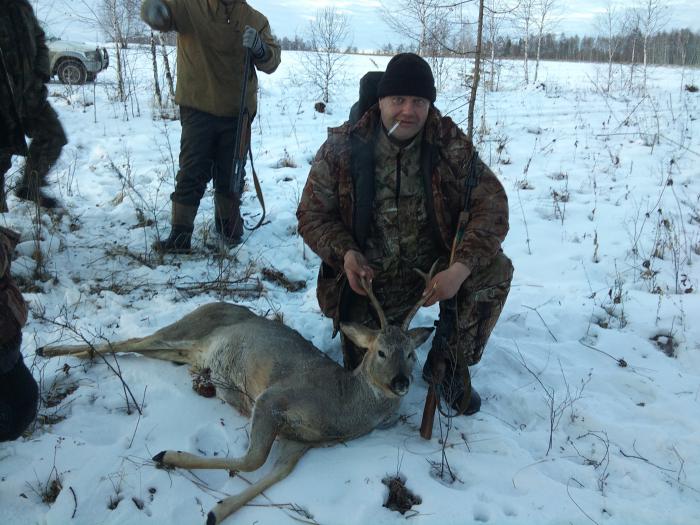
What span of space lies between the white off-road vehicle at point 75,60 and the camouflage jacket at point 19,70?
1026cm

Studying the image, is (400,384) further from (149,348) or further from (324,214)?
(149,348)

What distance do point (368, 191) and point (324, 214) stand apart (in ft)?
1.00

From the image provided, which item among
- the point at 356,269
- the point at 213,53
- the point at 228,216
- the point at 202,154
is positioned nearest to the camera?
the point at 356,269

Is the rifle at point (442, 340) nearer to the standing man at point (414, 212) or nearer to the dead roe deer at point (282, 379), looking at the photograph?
the standing man at point (414, 212)

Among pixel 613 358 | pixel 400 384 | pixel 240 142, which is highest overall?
pixel 240 142

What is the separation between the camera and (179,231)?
17.0 ft

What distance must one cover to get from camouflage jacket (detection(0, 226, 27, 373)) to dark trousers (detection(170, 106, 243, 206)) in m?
2.80

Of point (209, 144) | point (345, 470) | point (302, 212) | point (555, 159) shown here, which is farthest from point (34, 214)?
point (555, 159)

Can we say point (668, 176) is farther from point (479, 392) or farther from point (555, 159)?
point (479, 392)

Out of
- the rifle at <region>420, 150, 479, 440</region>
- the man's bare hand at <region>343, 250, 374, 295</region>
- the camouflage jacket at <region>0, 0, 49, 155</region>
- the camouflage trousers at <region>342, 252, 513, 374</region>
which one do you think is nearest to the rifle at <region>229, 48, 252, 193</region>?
the camouflage jacket at <region>0, 0, 49, 155</region>

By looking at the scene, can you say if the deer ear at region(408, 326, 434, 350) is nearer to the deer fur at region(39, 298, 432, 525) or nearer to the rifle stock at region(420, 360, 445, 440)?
the deer fur at region(39, 298, 432, 525)

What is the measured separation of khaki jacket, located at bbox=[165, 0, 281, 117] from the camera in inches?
190

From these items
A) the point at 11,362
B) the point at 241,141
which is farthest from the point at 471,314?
the point at 241,141

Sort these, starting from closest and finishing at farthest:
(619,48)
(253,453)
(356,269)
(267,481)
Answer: (267,481) < (253,453) < (356,269) < (619,48)
